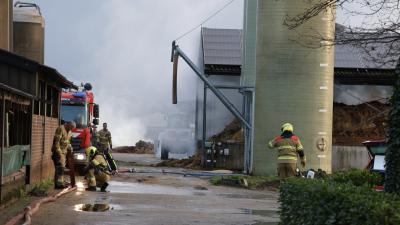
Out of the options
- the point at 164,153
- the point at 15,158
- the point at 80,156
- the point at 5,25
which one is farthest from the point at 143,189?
the point at 164,153

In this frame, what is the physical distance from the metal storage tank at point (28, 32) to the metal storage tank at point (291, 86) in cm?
905

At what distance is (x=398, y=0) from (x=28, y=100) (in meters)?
8.29

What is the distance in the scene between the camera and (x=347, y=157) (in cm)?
3145

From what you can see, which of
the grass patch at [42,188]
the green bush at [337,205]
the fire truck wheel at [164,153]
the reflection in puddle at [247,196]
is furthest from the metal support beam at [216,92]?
the green bush at [337,205]

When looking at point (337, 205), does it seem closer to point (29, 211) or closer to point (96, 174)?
point (29, 211)

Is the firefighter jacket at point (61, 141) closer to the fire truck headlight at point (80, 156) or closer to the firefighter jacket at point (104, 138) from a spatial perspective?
the fire truck headlight at point (80, 156)

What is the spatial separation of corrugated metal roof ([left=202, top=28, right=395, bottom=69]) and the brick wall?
615 inches

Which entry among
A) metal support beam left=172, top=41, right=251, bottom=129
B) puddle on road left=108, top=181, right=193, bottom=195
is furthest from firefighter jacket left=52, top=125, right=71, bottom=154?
metal support beam left=172, top=41, right=251, bottom=129

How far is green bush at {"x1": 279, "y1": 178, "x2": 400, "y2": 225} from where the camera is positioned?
6.16 meters

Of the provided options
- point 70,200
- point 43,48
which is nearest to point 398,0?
point 70,200

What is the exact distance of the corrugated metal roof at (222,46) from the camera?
3459cm

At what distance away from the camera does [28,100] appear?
49.6 feet

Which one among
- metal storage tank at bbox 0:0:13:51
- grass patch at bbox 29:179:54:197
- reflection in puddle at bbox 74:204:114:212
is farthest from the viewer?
metal storage tank at bbox 0:0:13:51

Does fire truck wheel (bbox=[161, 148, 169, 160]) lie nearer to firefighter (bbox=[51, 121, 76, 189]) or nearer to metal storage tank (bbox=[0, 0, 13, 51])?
metal storage tank (bbox=[0, 0, 13, 51])
